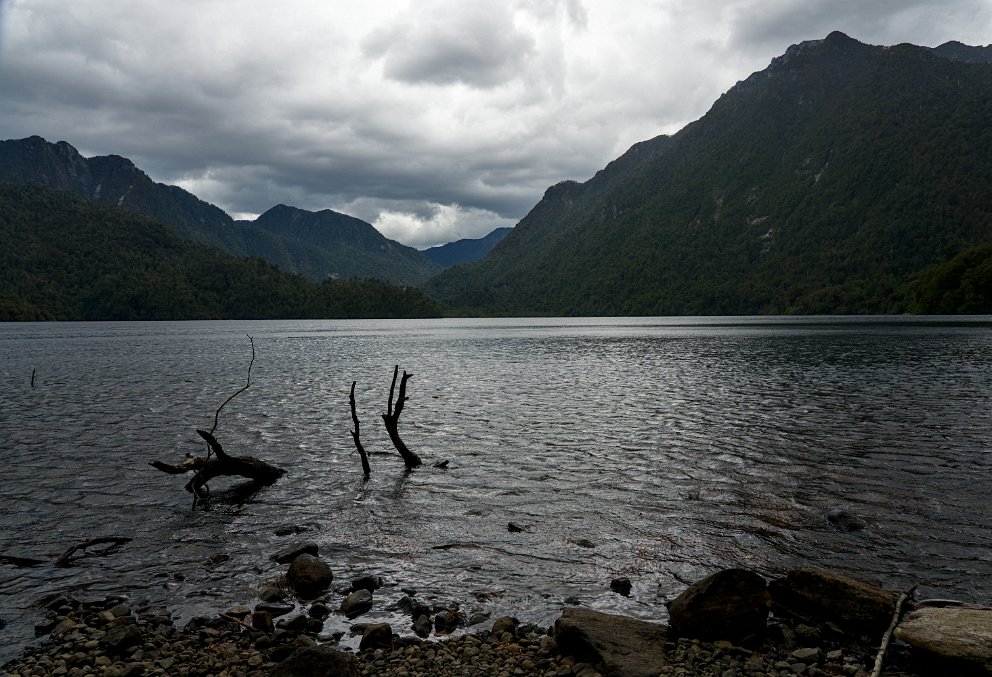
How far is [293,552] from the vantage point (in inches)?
625

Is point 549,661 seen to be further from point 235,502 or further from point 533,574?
point 235,502

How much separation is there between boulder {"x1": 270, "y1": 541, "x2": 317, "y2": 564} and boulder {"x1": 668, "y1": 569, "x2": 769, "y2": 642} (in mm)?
9486

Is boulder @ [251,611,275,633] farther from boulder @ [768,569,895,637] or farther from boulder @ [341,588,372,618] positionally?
boulder @ [768,569,895,637]

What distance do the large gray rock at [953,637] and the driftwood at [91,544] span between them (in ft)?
61.2

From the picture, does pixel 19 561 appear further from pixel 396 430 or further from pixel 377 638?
pixel 396 430

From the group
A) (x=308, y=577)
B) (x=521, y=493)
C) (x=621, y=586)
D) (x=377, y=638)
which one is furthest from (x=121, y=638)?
(x=521, y=493)

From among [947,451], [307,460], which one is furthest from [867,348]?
[307,460]

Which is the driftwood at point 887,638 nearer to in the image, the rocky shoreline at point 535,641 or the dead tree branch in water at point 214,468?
the rocky shoreline at point 535,641

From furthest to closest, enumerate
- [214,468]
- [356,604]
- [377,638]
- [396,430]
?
[396,430], [214,468], [356,604], [377,638]

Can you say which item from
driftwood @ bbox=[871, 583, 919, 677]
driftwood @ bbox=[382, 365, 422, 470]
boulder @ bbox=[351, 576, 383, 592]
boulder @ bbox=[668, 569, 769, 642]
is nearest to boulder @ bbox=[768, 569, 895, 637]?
driftwood @ bbox=[871, 583, 919, 677]

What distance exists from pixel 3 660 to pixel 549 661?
32.2 feet

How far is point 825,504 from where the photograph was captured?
19312 millimetres

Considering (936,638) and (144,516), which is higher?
(936,638)

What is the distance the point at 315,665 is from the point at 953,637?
10265 millimetres
